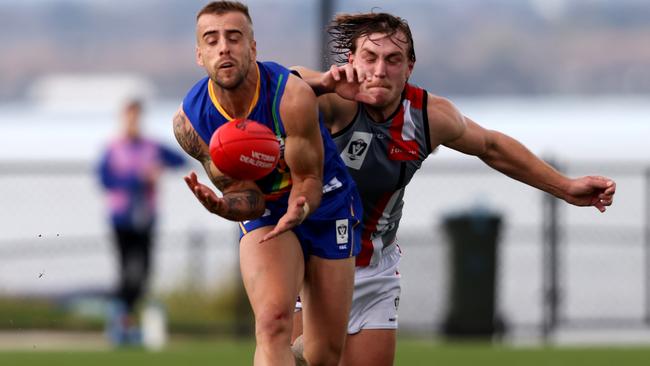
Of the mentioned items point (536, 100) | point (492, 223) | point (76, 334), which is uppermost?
point (536, 100)

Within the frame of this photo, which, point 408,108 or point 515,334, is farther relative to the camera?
point 515,334

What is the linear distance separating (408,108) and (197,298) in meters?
9.77

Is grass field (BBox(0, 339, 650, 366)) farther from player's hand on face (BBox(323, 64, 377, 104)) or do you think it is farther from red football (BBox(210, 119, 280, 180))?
red football (BBox(210, 119, 280, 180))

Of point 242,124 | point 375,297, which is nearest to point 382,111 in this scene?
point 242,124

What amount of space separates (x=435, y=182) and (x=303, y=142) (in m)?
10.4

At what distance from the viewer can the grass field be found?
40.4 feet

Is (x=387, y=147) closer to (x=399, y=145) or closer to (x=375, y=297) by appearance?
(x=399, y=145)

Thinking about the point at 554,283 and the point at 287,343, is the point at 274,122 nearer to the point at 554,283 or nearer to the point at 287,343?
the point at 287,343

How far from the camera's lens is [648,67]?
31.3 meters

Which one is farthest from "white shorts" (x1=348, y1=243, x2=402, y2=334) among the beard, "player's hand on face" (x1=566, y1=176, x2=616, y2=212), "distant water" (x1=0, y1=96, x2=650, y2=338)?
"distant water" (x1=0, y1=96, x2=650, y2=338)

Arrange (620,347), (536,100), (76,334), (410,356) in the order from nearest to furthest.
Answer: (410,356), (620,347), (76,334), (536,100)

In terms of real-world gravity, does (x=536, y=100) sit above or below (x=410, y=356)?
above

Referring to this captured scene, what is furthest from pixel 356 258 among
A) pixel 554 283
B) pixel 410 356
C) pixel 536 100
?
pixel 536 100

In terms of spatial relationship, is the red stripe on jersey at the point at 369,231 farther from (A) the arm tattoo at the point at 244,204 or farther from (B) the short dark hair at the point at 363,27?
(A) the arm tattoo at the point at 244,204
